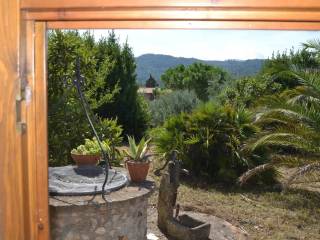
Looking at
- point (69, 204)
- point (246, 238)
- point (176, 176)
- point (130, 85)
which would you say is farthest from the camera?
point (130, 85)

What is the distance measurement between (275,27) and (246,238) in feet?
8.05

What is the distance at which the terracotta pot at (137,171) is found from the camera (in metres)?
2.31

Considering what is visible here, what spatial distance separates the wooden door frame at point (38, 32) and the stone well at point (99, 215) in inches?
48.5

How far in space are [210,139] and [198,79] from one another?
4.25 ft

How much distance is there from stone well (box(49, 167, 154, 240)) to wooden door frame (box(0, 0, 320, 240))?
123 cm

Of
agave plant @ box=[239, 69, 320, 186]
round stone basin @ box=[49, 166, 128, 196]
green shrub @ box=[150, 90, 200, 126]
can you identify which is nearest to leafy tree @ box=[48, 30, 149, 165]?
round stone basin @ box=[49, 166, 128, 196]

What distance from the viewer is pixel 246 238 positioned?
2822 mm

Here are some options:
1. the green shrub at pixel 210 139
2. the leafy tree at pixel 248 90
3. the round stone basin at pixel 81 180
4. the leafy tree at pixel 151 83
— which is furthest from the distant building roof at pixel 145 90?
the round stone basin at pixel 81 180

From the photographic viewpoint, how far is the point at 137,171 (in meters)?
2.31

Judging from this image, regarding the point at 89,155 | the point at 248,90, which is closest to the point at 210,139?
the point at 248,90

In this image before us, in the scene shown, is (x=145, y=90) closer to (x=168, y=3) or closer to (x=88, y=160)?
(x=88, y=160)

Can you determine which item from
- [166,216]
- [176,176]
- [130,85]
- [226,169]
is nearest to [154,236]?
[166,216]

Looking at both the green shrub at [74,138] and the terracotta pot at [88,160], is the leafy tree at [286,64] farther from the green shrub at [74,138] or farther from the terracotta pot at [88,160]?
the terracotta pot at [88,160]

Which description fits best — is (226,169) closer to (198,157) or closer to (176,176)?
(198,157)
